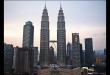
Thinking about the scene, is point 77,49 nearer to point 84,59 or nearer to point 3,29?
point 84,59

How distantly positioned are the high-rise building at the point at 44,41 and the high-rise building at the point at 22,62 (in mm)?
5565

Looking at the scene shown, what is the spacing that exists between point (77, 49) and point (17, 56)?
12.3 m

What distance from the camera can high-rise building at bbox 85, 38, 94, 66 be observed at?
106 feet

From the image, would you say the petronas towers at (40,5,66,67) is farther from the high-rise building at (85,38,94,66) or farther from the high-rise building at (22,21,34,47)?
the high-rise building at (85,38,94,66)

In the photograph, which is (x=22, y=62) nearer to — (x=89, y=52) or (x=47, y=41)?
(x=47, y=41)

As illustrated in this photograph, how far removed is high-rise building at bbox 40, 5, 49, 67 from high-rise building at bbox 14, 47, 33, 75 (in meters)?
5.56

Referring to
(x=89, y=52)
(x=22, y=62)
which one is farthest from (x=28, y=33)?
(x=22, y=62)

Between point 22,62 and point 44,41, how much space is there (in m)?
11.0

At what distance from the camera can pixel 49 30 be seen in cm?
3806

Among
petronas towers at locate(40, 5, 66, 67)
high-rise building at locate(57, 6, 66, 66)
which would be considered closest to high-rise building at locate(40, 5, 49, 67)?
petronas towers at locate(40, 5, 66, 67)

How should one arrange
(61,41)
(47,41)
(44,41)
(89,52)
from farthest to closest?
1. (61,41)
2. (47,41)
3. (44,41)
4. (89,52)

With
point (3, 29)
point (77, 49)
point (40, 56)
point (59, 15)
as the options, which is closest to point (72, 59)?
point (77, 49)

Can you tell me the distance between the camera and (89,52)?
3497 cm

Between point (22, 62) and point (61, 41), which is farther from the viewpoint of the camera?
point (61, 41)
